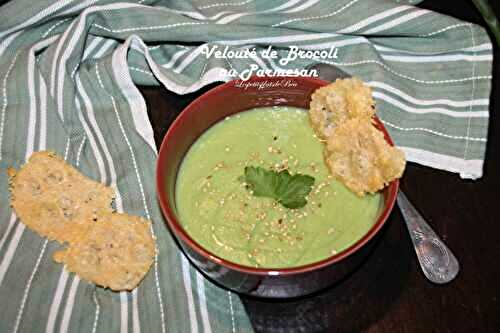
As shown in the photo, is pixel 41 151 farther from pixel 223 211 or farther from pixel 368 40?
pixel 368 40

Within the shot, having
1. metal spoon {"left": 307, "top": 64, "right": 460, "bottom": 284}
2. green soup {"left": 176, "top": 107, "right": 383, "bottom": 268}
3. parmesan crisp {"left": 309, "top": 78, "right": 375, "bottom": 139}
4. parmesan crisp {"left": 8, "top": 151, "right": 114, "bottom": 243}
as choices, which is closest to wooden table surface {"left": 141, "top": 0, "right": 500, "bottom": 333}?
metal spoon {"left": 307, "top": 64, "right": 460, "bottom": 284}

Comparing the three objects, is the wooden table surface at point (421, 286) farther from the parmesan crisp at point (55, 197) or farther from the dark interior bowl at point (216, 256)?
the parmesan crisp at point (55, 197)

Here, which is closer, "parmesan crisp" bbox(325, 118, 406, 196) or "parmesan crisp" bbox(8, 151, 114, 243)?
"parmesan crisp" bbox(325, 118, 406, 196)

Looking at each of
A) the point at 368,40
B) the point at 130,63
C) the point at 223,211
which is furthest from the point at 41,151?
the point at 368,40

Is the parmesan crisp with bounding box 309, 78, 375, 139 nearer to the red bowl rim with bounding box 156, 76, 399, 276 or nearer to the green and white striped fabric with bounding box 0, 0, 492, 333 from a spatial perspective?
the red bowl rim with bounding box 156, 76, 399, 276

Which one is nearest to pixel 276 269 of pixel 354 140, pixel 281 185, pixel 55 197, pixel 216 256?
pixel 216 256

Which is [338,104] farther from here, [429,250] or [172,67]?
[172,67]

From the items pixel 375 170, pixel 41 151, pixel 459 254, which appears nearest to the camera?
pixel 375 170

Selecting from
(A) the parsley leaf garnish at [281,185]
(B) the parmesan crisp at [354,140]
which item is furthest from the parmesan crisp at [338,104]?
(A) the parsley leaf garnish at [281,185]
